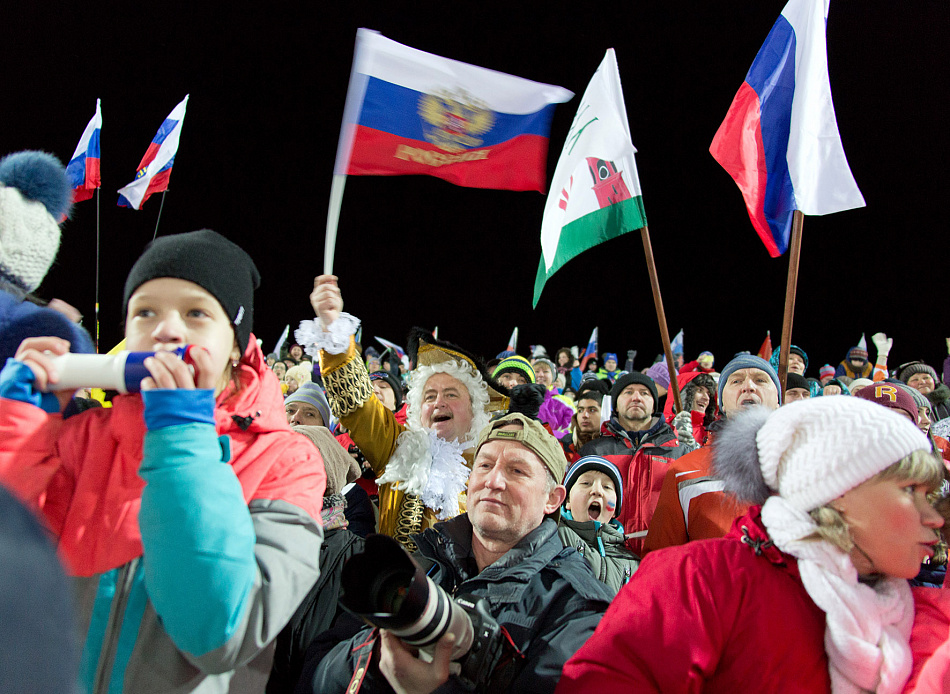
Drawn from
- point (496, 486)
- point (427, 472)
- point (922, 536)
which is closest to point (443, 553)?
point (496, 486)

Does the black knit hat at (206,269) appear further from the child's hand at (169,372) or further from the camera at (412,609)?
the camera at (412,609)

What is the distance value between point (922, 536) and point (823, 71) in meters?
3.42

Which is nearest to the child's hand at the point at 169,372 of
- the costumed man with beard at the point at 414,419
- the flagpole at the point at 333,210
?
the flagpole at the point at 333,210

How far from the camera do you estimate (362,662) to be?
1526mm

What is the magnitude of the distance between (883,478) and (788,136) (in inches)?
124

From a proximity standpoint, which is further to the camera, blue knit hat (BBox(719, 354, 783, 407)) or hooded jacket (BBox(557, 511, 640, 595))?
blue knit hat (BBox(719, 354, 783, 407))

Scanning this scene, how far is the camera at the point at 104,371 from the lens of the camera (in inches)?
44.7

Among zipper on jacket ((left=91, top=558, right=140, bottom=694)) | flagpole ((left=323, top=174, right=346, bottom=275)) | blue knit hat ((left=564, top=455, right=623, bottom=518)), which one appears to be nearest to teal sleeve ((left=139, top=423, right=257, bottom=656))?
zipper on jacket ((left=91, top=558, right=140, bottom=694))

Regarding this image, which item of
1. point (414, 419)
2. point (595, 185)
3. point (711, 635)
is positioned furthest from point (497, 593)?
point (595, 185)

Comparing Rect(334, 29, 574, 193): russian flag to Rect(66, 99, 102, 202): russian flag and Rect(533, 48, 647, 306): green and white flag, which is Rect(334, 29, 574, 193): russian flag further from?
Rect(66, 99, 102, 202): russian flag

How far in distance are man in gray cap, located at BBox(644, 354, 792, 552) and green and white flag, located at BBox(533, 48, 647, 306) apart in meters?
1.24

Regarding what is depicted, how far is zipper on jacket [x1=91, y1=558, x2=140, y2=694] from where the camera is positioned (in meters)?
1.11

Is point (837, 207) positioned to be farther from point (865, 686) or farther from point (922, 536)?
point (865, 686)

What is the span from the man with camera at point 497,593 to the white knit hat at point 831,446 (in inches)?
27.2
